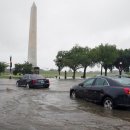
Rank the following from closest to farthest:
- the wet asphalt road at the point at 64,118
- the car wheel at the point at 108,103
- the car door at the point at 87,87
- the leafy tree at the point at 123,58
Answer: the wet asphalt road at the point at 64,118
the car wheel at the point at 108,103
the car door at the point at 87,87
the leafy tree at the point at 123,58

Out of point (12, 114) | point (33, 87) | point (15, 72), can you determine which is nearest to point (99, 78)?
point (12, 114)

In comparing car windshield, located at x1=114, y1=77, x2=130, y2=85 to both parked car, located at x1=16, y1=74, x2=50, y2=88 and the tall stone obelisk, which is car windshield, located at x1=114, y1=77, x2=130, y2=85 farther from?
the tall stone obelisk

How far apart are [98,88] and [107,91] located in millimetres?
933

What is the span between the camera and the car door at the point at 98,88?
1645cm

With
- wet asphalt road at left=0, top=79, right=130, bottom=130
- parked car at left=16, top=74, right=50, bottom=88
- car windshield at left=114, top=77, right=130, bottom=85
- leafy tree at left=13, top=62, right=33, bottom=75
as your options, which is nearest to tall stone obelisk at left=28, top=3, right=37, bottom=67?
leafy tree at left=13, top=62, right=33, bottom=75

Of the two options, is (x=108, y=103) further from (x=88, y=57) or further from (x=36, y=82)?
(x=88, y=57)

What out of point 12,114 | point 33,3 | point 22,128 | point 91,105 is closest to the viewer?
point 22,128

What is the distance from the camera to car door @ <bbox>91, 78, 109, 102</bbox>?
16.5 meters

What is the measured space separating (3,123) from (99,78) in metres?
6.80

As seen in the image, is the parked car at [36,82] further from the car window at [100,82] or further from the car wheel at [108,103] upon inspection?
the car wheel at [108,103]

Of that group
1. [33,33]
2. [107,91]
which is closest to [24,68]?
[33,33]

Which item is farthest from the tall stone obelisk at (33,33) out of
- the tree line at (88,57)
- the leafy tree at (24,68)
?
the tree line at (88,57)

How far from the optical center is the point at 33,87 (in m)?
32.8

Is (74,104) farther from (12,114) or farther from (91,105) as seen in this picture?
(12,114)
